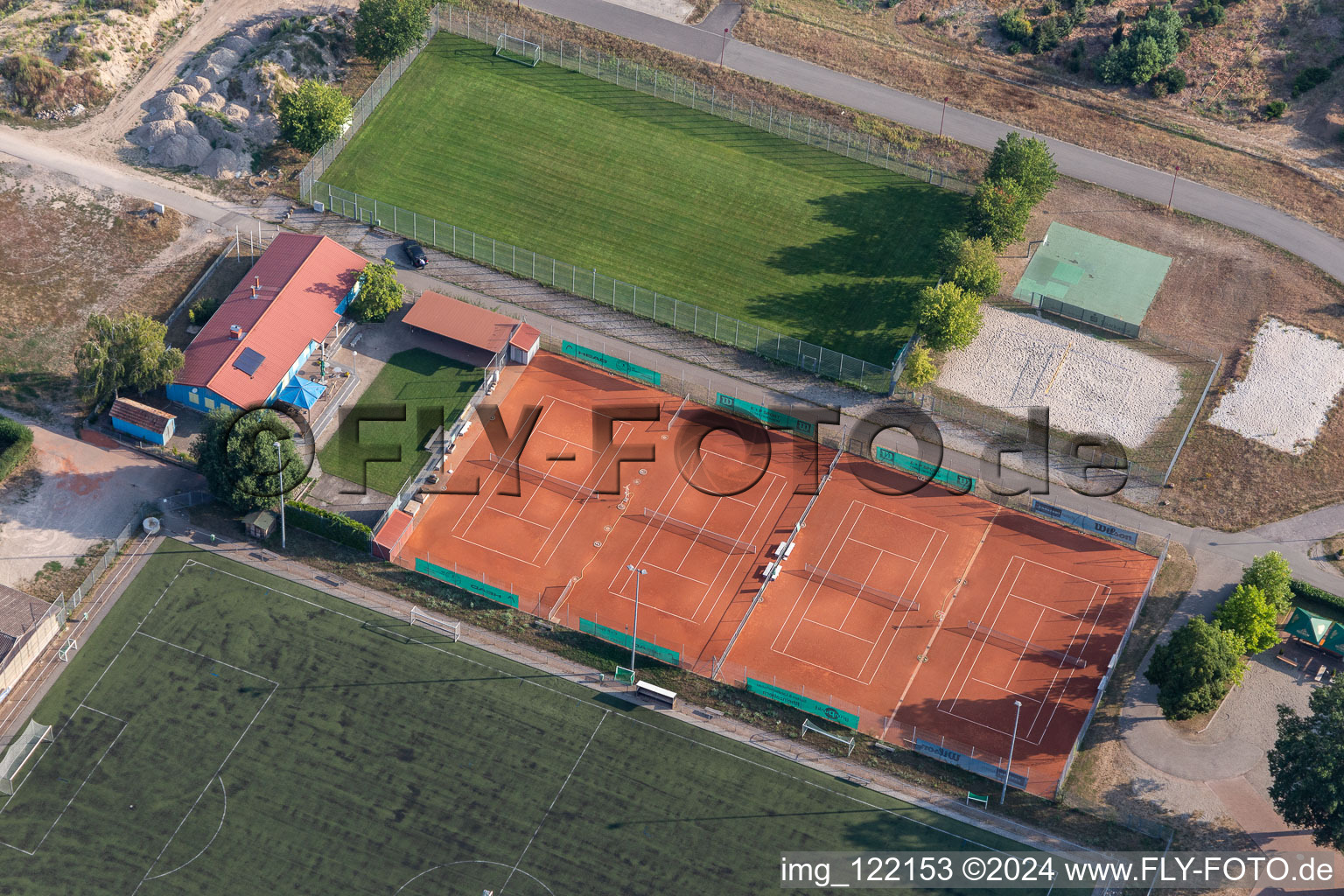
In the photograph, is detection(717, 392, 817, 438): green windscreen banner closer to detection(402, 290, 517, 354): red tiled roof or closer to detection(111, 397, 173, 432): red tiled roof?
detection(402, 290, 517, 354): red tiled roof

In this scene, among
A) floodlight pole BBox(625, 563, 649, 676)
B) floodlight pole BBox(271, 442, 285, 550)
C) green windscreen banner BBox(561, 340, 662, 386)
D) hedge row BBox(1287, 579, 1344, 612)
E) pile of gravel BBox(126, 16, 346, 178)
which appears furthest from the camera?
pile of gravel BBox(126, 16, 346, 178)

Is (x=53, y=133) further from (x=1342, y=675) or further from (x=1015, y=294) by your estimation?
(x=1342, y=675)

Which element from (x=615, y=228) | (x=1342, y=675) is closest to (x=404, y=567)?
(x=615, y=228)

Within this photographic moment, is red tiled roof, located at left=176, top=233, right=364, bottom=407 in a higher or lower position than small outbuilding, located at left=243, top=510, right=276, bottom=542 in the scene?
higher

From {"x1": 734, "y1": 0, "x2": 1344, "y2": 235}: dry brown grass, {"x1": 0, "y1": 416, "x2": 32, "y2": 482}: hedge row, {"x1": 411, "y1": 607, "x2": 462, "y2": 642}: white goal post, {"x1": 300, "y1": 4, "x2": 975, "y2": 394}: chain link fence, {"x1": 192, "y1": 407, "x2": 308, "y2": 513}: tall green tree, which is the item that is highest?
{"x1": 734, "y1": 0, "x2": 1344, "y2": 235}: dry brown grass

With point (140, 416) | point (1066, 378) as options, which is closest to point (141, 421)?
point (140, 416)

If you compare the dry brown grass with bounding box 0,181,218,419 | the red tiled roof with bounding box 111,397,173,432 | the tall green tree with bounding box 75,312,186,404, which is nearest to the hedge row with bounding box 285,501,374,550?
the red tiled roof with bounding box 111,397,173,432
